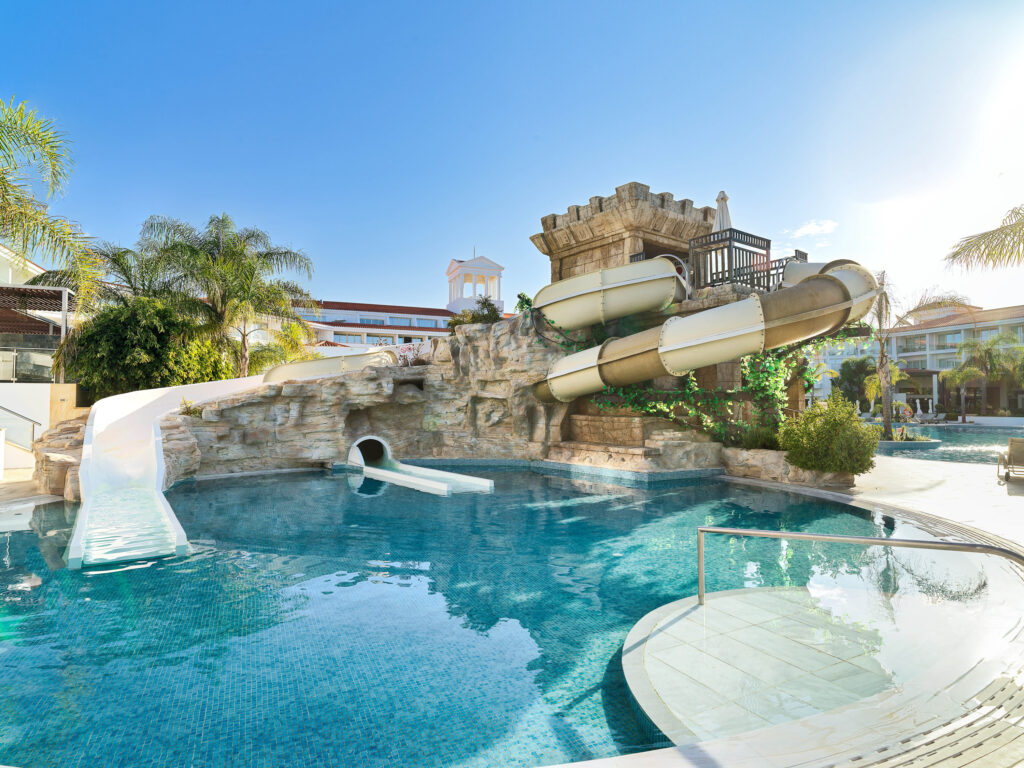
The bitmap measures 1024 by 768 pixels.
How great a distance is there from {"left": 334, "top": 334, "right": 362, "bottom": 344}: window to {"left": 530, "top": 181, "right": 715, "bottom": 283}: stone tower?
102 feet

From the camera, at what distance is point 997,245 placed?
10117mm

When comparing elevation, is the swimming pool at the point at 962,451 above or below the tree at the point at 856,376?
below

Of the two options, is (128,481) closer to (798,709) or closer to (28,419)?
(28,419)

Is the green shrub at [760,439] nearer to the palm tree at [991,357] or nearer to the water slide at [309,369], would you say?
the water slide at [309,369]

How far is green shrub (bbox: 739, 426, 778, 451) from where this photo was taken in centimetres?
1134

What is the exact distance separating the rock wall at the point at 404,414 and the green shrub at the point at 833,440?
617cm

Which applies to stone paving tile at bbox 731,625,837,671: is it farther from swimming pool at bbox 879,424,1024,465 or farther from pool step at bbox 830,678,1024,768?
swimming pool at bbox 879,424,1024,465

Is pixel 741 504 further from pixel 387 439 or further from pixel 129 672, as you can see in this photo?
pixel 387 439

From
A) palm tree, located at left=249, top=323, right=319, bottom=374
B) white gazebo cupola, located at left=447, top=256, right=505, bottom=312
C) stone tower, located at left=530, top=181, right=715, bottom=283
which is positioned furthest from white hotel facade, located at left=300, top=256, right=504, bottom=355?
stone tower, located at left=530, top=181, right=715, bottom=283

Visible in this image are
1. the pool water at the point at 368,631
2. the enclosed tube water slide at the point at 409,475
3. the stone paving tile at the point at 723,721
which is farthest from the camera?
the enclosed tube water slide at the point at 409,475

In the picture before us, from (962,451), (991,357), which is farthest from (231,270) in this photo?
(991,357)

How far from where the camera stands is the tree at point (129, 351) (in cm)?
1488

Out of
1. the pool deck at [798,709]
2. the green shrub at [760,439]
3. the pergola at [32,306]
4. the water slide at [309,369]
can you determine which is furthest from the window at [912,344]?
the pergola at [32,306]

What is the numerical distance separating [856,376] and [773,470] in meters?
37.3
